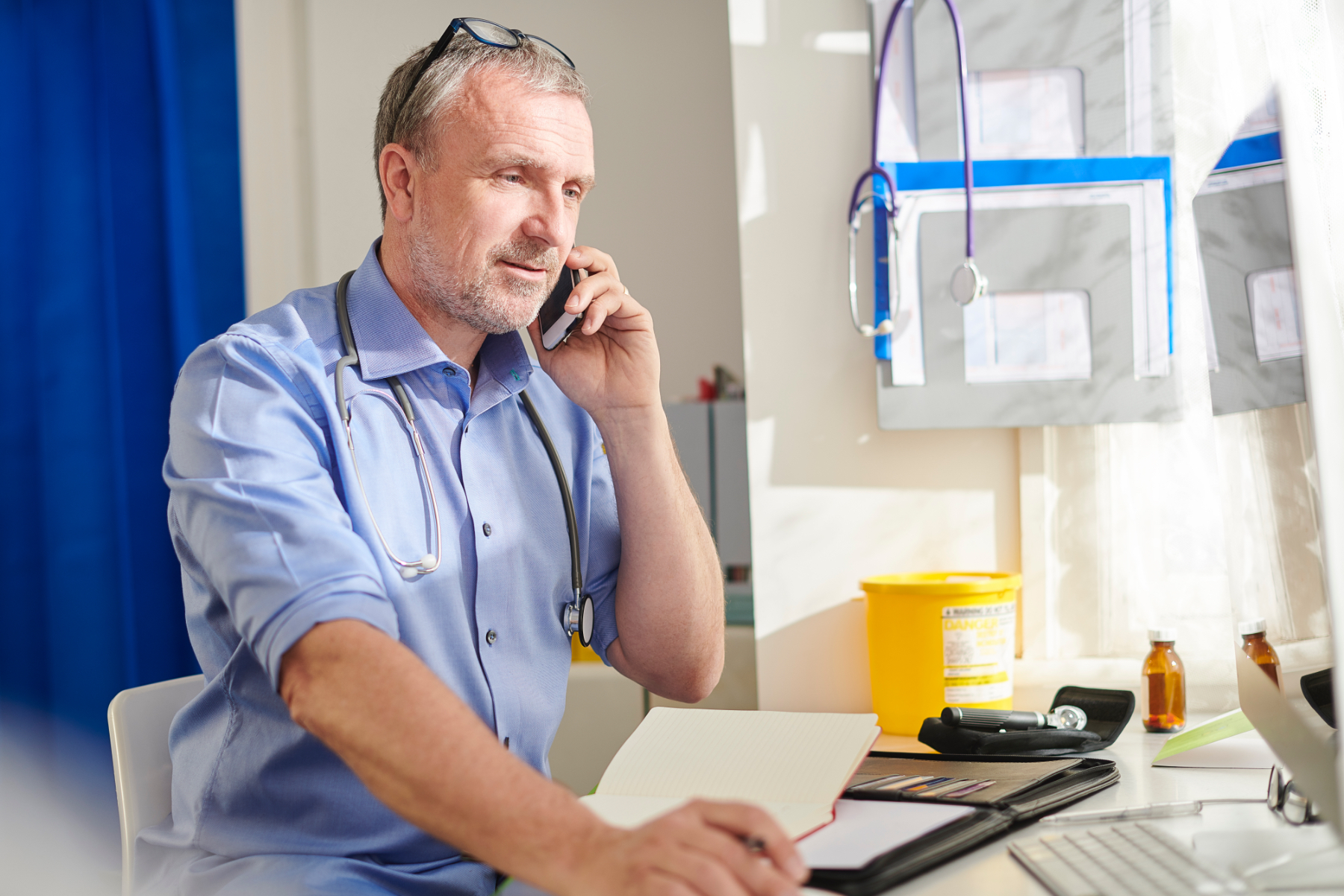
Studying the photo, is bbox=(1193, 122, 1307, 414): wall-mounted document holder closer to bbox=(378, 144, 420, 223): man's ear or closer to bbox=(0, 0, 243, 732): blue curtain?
bbox=(378, 144, 420, 223): man's ear

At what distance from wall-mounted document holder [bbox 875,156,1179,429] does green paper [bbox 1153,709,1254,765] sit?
49 cm

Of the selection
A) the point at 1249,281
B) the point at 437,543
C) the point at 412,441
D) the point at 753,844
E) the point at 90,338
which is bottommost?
the point at 753,844

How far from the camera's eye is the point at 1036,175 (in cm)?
141

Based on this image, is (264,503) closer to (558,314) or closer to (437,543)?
(437,543)

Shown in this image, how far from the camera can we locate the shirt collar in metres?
1.07

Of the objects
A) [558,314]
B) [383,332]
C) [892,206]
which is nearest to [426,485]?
[383,332]

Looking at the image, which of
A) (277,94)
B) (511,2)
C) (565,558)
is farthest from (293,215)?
(565,558)

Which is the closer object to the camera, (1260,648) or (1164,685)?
(1260,648)

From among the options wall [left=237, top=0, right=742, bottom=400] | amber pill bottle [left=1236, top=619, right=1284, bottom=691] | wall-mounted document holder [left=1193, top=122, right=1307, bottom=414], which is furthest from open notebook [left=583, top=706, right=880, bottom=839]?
wall [left=237, top=0, right=742, bottom=400]

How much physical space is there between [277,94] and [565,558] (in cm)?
220

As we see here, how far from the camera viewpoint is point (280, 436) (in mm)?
898

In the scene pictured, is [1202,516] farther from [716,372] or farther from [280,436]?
[716,372]

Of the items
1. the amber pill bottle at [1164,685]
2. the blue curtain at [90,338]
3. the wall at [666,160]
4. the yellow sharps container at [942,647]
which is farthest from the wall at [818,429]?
the wall at [666,160]

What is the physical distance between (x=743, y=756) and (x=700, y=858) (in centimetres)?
33
